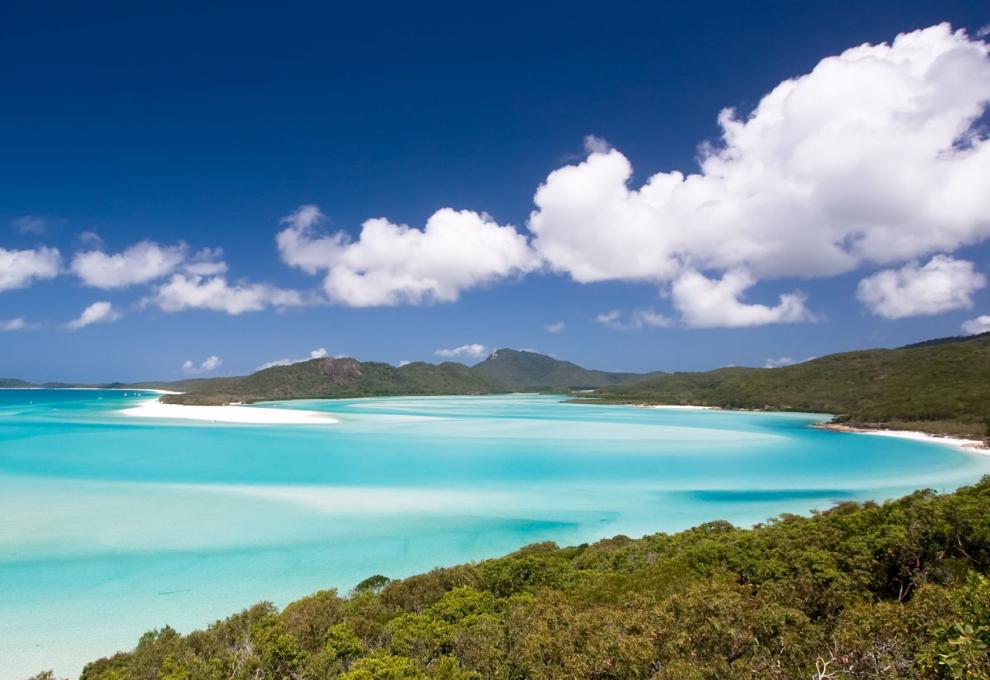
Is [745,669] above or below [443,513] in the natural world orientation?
above

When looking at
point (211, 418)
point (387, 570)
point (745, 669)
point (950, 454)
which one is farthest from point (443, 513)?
point (211, 418)

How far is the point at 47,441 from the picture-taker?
167 ft

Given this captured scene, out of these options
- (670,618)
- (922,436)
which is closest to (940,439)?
(922,436)

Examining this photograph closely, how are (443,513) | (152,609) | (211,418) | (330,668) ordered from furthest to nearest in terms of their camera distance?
(211,418), (443,513), (152,609), (330,668)

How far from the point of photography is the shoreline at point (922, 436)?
49.3 metres

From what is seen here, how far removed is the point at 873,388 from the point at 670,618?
361 ft

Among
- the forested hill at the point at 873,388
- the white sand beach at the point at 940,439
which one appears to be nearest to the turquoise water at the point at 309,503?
the white sand beach at the point at 940,439

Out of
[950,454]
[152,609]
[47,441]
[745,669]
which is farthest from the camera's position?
[47,441]

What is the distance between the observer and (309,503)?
87.4 ft

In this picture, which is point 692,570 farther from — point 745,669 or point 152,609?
point 152,609

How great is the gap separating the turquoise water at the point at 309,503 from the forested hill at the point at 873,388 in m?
17.9

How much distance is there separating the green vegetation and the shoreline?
4386 cm

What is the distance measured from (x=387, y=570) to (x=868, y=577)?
13.3 metres

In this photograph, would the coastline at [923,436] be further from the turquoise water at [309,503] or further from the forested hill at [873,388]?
the turquoise water at [309,503]
